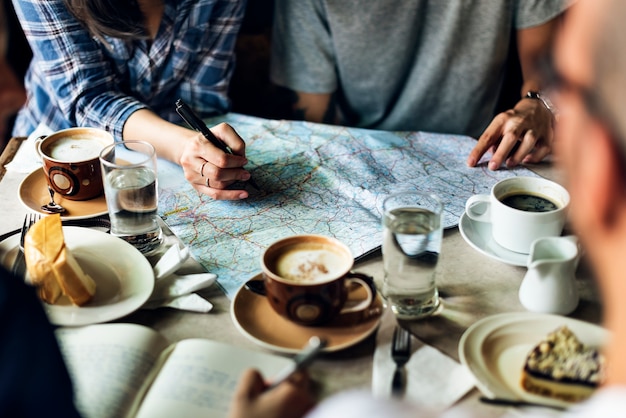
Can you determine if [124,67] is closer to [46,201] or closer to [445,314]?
[46,201]

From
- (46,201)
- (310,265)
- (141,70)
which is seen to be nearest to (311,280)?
(310,265)

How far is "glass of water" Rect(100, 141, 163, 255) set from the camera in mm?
1206

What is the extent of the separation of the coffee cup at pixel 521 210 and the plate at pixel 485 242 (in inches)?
0.4

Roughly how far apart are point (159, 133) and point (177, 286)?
553 mm

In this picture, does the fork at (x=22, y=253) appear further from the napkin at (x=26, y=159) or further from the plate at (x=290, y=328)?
the plate at (x=290, y=328)

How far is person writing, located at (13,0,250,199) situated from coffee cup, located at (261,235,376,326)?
0.38 metres

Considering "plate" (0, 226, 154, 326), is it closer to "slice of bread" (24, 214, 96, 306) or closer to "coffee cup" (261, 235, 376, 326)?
"slice of bread" (24, 214, 96, 306)

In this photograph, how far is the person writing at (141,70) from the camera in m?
1.49

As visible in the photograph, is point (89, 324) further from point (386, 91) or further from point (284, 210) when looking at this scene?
point (386, 91)

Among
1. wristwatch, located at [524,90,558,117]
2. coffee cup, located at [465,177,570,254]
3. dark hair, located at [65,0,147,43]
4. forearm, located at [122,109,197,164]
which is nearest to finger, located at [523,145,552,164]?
wristwatch, located at [524,90,558,117]

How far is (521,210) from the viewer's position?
120 centimetres

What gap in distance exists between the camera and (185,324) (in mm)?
1048

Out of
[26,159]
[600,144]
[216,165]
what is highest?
[600,144]

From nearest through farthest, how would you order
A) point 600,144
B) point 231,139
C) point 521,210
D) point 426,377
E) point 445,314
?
point 600,144 < point 426,377 < point 445,314 < point 521,210 < point 231,139
